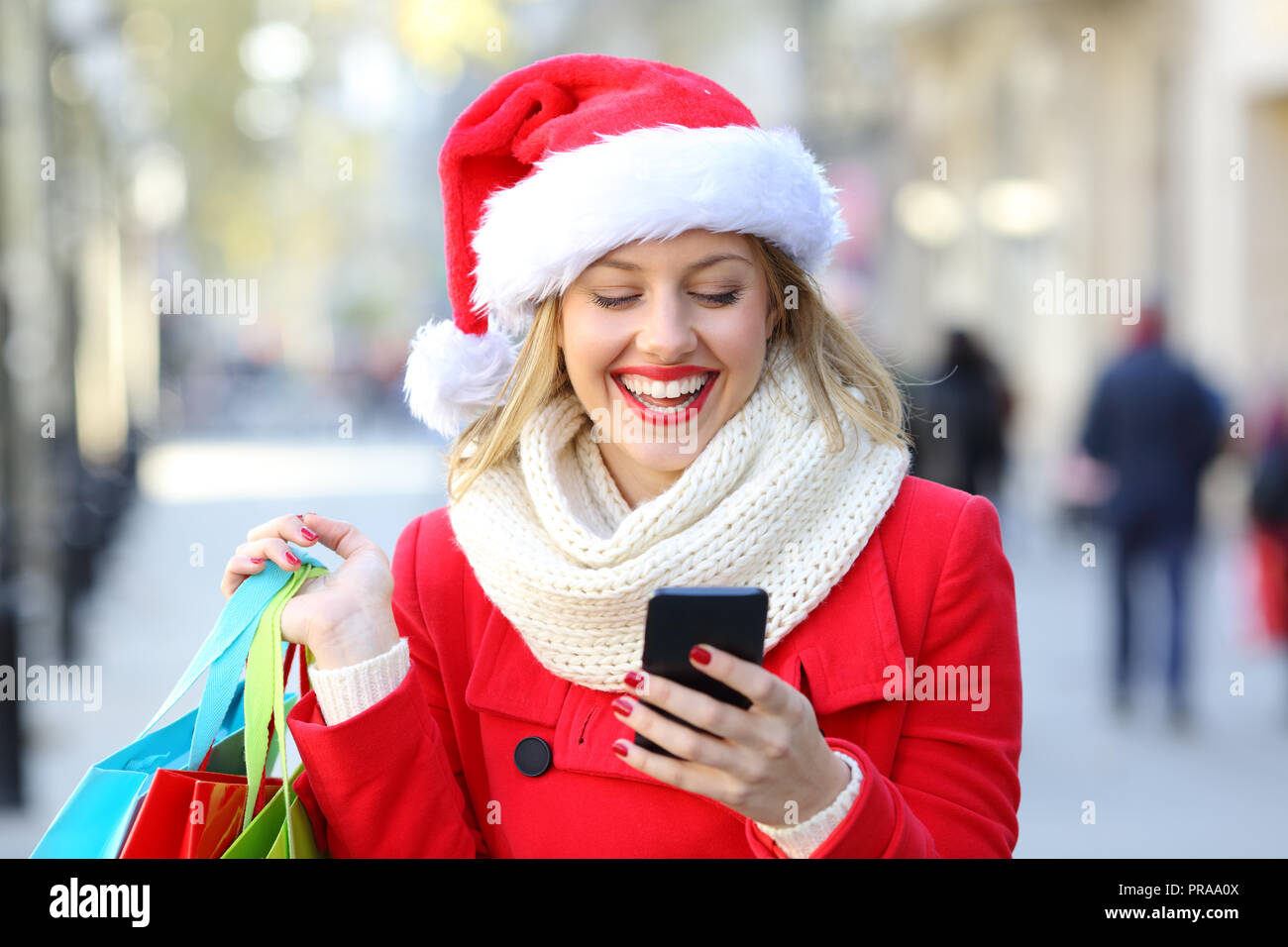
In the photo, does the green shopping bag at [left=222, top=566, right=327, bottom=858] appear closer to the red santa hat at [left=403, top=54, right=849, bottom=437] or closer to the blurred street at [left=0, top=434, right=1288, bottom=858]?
the red santa hat at [left=403, top=54, right=849, bottom=437]

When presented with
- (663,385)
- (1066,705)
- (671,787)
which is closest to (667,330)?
(663,385)

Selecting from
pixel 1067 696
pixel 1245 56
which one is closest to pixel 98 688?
pixel 1067 696

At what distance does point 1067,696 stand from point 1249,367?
23.0ft

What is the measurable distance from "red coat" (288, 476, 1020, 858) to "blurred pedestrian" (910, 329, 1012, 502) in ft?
25.0

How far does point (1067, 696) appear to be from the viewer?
8.52 meters

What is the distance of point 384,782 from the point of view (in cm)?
215

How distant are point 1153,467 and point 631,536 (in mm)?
6717

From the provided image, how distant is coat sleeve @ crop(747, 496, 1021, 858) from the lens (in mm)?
2156

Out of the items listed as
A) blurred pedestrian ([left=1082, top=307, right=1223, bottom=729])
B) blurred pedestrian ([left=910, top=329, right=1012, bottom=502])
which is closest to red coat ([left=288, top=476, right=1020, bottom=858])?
blurred pedestrian ([left=1082, top=307, right=1223, bottom=729])

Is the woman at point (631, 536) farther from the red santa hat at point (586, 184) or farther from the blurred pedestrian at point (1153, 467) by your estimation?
the blurred pedestrian at point (1153, 467)

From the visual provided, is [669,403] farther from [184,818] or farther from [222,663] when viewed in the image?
[184,818]
